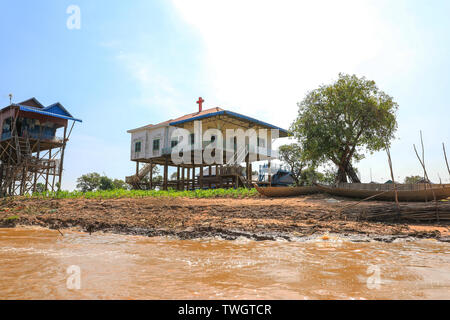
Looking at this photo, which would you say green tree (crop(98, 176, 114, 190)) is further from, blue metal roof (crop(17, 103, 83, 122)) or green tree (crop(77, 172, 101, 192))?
blue metal roof (crop(17, 103, 83, 122))

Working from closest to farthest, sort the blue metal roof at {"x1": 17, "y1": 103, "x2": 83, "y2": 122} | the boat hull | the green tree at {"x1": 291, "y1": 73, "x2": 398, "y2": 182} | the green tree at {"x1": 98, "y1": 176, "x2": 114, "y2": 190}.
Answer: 1. the boat hull
2. the green tree at {"x1": 291, "y1": 73, "x2": 398, "y2": 182}
3. the blue metal roof at {"x1": 17, "y1": 103, "x2": 83, "y2": 122}
4. the green tree at {"x1": 98, "y1": 176, "x2": 114, "y2": 190}

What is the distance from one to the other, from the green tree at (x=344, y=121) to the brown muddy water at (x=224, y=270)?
12486mm

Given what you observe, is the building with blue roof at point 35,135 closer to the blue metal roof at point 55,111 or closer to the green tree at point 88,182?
the blue metal roof at point 55,111

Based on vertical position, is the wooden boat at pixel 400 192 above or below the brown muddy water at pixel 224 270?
above

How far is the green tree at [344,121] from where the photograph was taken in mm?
16703

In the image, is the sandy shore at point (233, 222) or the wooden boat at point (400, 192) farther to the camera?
the wooden boat at point (400, 192)

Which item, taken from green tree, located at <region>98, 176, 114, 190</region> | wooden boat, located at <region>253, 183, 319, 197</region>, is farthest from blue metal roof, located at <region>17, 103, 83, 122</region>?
wooden boat, located at <region>253, 183, 319, 197</region>

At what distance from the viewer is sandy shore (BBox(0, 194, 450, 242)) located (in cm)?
596

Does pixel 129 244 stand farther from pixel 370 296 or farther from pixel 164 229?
pixel 370 296

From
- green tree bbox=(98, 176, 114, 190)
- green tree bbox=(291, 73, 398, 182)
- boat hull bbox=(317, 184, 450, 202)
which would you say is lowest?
boat hull bbox=(317, 184, 450, 202)

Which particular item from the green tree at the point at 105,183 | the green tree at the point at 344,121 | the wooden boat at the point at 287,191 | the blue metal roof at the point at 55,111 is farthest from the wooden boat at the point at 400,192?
the green tree at the point at 105,183

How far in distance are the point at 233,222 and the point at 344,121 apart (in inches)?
505

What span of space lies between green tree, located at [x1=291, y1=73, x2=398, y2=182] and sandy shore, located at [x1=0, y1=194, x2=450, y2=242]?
6.85 meters

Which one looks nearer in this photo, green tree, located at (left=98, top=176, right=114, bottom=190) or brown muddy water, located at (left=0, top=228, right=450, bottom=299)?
brown muddy water, located at (left=0, top=228, right=450, bottom=299)
